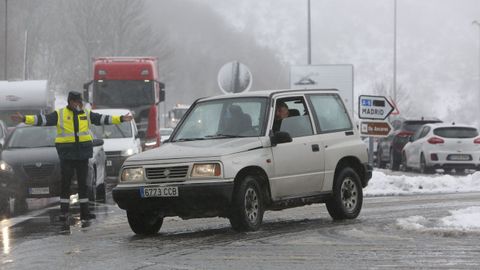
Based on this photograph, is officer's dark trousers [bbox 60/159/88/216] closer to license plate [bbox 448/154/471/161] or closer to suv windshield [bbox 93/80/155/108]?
license plate [bbox 448/154/471/161]

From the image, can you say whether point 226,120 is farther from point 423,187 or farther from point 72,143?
point 423,187

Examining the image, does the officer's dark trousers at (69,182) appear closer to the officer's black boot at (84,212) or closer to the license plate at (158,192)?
the officer's black boot at (84,212)

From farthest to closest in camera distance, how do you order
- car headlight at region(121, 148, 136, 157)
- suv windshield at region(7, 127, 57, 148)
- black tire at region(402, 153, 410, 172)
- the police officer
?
1. black tire at region(402, 153, 410, 172)
2. car headlight at region(121, 148, 136, 157)
3. suv windshield at region(7, 127, 57, 148)
4. the police officer

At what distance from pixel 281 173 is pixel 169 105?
118292mm

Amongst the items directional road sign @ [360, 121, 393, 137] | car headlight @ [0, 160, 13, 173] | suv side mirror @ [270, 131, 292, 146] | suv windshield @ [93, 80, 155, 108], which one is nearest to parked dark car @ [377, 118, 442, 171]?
suv windshield @ [93, 80, 155, 108]

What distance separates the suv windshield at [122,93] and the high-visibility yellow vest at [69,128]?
17.8 metres

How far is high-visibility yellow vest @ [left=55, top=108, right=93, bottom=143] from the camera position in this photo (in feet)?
46.1

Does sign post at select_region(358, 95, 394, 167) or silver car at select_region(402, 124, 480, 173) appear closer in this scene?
sign post at select_region(358, 95, 394, 167)

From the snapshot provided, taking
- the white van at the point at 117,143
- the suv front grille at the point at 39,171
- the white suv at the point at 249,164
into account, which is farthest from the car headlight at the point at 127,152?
the white suv at the point at 249,164

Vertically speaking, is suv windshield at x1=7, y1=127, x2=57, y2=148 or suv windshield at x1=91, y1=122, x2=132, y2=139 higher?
suv windshield at x1=7, y1=127, x2=57, y2=148

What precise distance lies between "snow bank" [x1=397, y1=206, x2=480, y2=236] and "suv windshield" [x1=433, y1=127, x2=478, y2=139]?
15.3 m

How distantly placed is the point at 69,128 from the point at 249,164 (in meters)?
3.87

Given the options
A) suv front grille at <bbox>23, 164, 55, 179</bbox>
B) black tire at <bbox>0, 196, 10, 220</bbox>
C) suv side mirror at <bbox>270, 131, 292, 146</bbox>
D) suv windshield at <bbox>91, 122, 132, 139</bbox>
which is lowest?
black tire at <bbox>0, 196, 10, 220</bbox>

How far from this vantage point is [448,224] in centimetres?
1171
